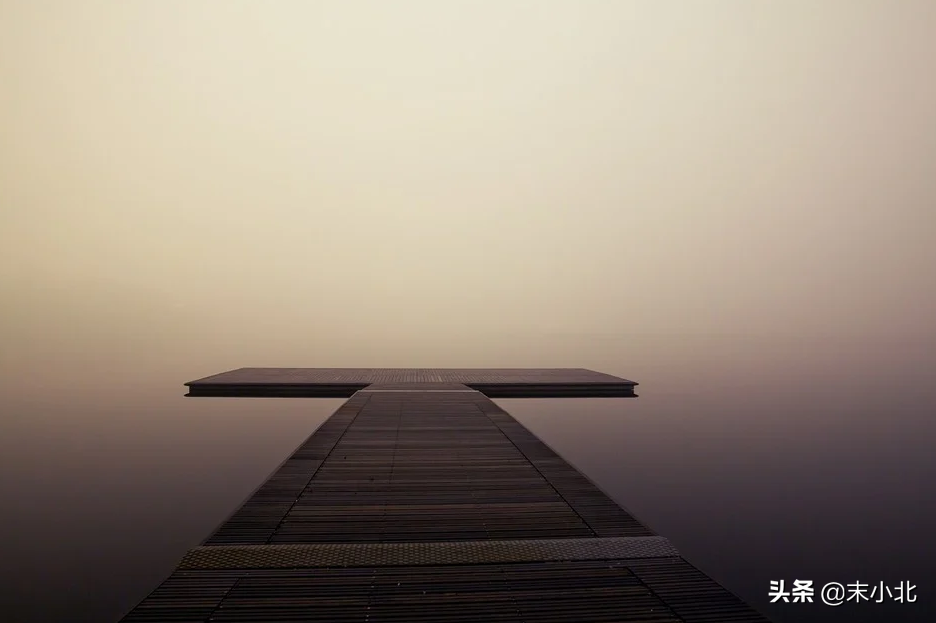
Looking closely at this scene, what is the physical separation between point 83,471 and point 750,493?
818cm

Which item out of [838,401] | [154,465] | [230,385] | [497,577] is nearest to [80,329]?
[230,385]

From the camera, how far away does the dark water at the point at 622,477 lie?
16.5ft

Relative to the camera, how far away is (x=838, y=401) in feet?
47.4

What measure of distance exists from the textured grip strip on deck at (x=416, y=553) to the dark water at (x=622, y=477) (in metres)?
1.58

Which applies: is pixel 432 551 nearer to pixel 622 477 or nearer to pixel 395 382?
pixel 622 477

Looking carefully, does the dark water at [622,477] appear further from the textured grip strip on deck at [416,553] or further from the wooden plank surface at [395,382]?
the textured grip strip on deck at [416,553]

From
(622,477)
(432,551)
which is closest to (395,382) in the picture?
(622,477)

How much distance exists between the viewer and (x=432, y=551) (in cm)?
352

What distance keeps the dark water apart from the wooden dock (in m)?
1.48

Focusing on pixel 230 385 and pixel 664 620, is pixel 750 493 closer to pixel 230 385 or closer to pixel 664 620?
pixel 664 620

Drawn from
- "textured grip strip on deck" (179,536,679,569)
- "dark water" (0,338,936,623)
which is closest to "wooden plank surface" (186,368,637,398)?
"dark water" (0,338,936,623)

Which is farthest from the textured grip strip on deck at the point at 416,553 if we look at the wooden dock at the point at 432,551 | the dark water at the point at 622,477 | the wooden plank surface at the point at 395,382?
the wooden plank surface at the point at 395,382

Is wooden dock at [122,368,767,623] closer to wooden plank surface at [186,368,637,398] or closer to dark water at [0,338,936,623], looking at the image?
dark water at [0,338,936,623]

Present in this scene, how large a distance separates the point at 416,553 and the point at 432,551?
94 mm
